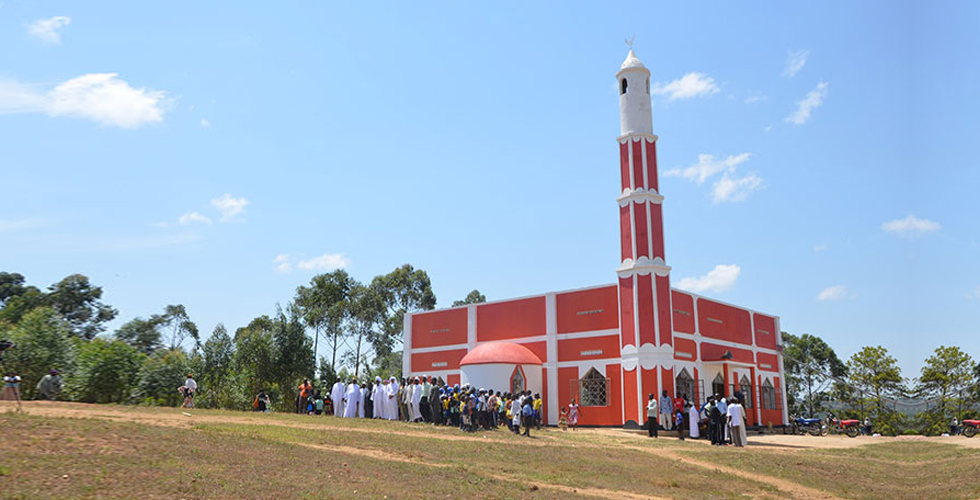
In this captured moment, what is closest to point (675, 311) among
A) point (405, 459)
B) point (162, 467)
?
point (405, 459)

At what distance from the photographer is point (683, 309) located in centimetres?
3086

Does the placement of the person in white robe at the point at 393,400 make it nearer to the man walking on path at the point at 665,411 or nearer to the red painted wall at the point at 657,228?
the man walking on path at the point at 665,411

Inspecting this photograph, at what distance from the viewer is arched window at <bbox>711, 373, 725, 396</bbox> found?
31.7m

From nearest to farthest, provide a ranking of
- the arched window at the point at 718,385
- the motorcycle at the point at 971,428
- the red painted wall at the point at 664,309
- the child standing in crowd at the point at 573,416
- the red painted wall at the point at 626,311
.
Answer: the red painted wall at the point at 664,309 < the red painted wall at the point at 626,311 < the child standing in crowd at the point at 573,416 < the motorcycle at the point at 971,428 < the arched window at the point at 718,385

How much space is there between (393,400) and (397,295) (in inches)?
1199

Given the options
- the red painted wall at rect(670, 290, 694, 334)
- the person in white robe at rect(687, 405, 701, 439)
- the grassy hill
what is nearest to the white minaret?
the red painted wall at rect(670, 290, 694, 334)

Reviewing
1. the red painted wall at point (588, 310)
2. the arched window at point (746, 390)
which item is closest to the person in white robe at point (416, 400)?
the red painted wall at point (588, 310)

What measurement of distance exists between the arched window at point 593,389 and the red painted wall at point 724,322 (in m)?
5.66

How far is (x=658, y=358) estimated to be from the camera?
27.6 metres

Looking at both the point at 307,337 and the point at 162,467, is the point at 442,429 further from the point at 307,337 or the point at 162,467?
the point at 307,337

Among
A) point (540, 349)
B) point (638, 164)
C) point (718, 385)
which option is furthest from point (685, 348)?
point (638, 164)

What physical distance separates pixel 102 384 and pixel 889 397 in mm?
38911

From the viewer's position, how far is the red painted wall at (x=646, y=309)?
27922 mm

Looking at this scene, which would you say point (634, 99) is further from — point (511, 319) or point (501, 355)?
point (501, 355)
